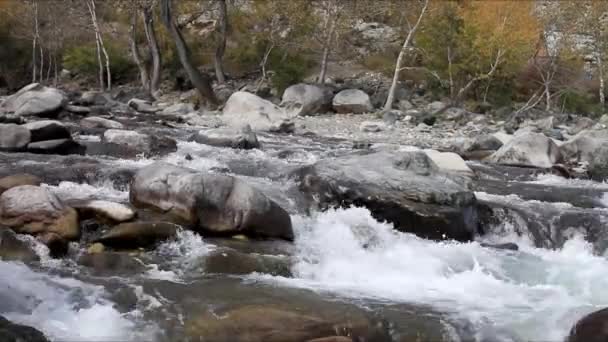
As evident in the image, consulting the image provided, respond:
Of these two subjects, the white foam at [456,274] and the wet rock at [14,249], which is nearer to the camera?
the white foam at [456,274]

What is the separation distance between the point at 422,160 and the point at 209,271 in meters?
5.10

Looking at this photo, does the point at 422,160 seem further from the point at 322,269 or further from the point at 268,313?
the point at 268,313

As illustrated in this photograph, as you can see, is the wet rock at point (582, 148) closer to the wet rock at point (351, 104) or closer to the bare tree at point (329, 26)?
the wet rock at point (351, 104)

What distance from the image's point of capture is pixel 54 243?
7.34 meters

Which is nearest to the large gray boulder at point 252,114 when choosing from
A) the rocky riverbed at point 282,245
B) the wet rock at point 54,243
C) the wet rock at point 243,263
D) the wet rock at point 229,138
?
the wet rock at point 229,138

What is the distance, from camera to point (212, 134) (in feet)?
50.1

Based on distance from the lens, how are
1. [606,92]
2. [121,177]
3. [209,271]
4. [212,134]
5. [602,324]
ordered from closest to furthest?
[602,324]
[209,271]
[121,177]
[212,134]
[606,92]

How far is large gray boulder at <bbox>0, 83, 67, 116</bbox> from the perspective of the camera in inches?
714

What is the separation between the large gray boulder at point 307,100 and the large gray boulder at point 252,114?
2802 millimetres

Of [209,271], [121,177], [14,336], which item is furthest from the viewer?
[121,177]

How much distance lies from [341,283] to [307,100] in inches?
722

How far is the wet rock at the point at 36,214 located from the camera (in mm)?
7523

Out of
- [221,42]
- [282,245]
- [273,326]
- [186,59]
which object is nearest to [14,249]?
[282,245]

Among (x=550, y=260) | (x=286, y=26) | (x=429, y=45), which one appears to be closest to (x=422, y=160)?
(x=550, y=260)
